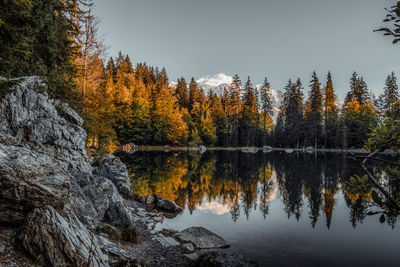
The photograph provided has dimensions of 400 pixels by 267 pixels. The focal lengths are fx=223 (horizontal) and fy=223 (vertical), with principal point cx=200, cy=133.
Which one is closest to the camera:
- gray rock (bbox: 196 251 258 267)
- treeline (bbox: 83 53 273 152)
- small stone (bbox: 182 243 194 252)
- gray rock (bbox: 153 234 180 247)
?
gray rock (bbox: 196 251 258 267)

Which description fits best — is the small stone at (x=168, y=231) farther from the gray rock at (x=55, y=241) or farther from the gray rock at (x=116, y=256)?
the gray rock at (x=55, y=241)

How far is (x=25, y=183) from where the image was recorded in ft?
10.6

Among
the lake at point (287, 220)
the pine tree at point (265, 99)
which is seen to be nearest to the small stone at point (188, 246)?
the lake at point (287, 220)

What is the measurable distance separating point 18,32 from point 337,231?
12.0 metres

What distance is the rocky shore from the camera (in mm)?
3057

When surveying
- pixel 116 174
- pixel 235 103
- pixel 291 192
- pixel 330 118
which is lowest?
pixel 291 192

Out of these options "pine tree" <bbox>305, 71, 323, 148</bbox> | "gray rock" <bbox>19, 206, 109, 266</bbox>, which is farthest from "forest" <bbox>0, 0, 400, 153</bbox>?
"gray rock" <bbox>19, 206, 109, 266</bbox>

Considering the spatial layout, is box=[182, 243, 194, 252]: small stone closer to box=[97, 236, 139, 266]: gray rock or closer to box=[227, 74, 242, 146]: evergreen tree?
box=[97, 236, 139, 266]: gray rock

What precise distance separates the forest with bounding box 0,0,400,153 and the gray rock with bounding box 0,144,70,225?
9.99 ft

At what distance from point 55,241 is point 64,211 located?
653 millimetres

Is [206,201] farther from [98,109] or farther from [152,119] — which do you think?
[152,119]

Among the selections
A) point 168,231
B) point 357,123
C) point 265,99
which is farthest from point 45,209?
point 265,99

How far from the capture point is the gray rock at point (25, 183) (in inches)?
122

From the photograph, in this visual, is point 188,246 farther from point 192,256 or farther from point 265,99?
point 265,99
